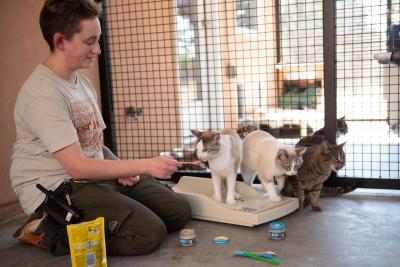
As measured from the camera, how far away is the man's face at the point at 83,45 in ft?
5.13

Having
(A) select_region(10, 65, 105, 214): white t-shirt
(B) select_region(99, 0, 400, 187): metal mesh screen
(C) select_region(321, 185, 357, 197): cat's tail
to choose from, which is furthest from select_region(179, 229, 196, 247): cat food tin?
(B) select_region(99, 0, 400, 187): metal mesh screen

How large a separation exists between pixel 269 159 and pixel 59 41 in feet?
3.89

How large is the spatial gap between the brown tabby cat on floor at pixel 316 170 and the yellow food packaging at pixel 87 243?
1.17 meters

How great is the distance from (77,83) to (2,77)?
28.0 inches

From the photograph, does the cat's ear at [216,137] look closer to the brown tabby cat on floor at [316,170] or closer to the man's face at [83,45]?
the brown tabby cat on floor at [316,170]

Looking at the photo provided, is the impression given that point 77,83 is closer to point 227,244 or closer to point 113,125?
point 227,244

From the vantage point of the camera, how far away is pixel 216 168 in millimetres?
2115

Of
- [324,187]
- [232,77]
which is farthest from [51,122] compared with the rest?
[232,77]

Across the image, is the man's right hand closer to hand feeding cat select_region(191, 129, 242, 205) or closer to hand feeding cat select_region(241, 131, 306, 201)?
hand feeding cat select_region(191, 129, 242, 205)

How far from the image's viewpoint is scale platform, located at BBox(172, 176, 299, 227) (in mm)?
1967

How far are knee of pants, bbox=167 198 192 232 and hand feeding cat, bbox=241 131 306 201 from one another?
47cm

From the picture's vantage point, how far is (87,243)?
4.64 ft

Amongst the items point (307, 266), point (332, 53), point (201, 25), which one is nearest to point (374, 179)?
point (332, 53)

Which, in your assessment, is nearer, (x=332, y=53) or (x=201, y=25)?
(x=332, y=53)
